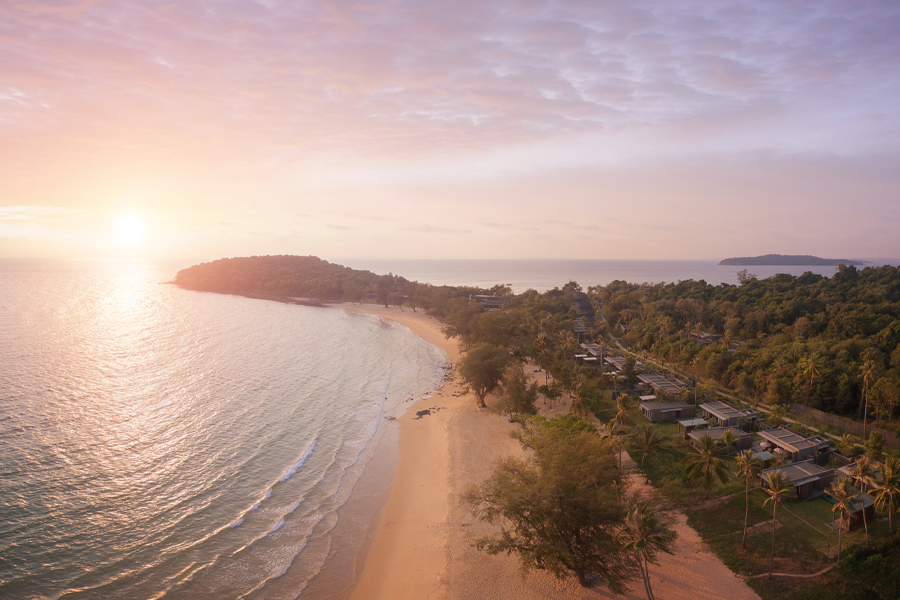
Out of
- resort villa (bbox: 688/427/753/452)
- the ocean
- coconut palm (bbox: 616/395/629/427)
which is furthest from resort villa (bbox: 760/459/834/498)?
the ocean

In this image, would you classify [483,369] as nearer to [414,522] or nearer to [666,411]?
[666,411]

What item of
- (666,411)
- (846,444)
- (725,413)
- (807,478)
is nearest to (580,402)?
(666,411)

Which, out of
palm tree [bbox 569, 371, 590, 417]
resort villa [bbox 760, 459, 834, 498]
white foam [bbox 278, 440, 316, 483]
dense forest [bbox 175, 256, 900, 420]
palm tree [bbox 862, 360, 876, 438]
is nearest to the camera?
resort villa [bbox 760, 459, 834, 498]

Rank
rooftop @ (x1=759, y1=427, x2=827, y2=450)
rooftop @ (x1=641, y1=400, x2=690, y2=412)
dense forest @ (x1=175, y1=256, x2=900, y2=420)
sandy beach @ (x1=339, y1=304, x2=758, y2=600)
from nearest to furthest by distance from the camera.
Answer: sandy beach @ (x1=339, y1=304, x2=758, y2=600) < rooftop @ (x1=759, y1=427, x2=827, y2=450) < dense forest @ (x1=175, y1=256, x2=900, y2=420) < rooftop @ (x1=641, y1=400, x2=690, y2=412)

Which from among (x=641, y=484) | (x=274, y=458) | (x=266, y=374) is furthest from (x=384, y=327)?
(x=641, y=484)

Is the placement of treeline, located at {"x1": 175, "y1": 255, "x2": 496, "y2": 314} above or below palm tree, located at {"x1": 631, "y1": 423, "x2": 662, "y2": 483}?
above

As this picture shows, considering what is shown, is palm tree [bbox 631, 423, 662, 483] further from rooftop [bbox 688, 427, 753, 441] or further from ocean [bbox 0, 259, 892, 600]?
ocean [bbox 0, 259, 892, 600]

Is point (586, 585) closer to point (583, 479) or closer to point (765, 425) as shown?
point (583, 479)
